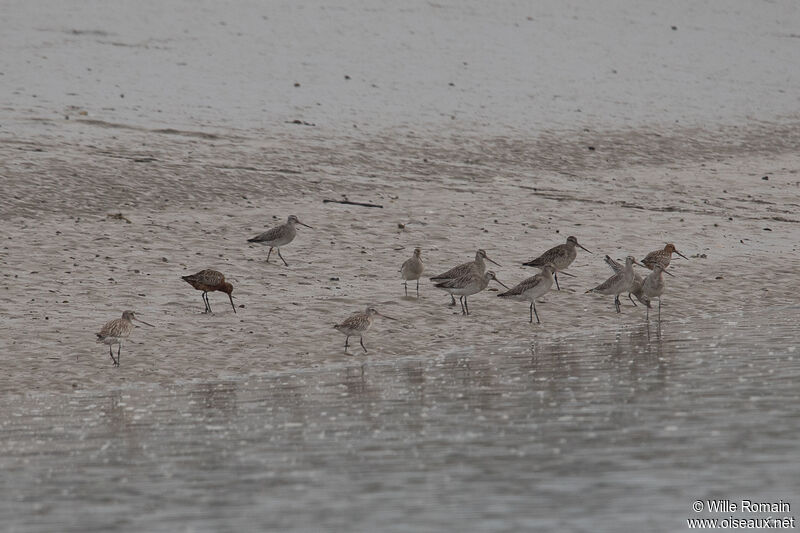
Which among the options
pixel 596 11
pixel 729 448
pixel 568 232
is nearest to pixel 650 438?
pixel 729 448

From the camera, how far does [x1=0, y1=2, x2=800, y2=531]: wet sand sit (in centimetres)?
968

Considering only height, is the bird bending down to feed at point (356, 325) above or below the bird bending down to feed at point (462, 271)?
below

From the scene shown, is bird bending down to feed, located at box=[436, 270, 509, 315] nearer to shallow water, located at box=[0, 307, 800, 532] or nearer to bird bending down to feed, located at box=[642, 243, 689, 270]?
shallow water, located at box=[0, 307, 800, 532]

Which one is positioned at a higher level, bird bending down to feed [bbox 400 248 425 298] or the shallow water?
bird bending down to feed [bbox 400 248 425 298]

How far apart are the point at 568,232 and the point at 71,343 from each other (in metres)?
9.58

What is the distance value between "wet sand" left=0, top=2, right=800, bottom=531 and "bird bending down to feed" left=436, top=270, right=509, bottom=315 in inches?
12.3

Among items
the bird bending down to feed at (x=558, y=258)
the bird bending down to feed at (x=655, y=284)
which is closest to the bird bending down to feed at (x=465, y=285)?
the bird bending down to feed at (x=558, y=258)

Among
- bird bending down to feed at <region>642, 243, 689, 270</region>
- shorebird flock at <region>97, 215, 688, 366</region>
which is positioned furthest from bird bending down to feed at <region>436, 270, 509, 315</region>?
bird bending down to feed at <region>642, 243, 689, 270</region>

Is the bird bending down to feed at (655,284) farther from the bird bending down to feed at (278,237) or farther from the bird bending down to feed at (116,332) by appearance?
the bird bending down to feed at (116,332)

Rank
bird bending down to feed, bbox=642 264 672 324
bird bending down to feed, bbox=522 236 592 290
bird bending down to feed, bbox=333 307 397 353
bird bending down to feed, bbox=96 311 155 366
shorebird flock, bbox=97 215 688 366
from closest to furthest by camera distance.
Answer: bird bending down to feed, bbox=96 311 155 366 → bird bending down to feed, bbox=333 307 397 353 → shorebird flock, bbox=97 215 688 366 → bird bending down to feed, bbox=642 264 672 324 → bird bending down to feed, bbox=522 236 592 290

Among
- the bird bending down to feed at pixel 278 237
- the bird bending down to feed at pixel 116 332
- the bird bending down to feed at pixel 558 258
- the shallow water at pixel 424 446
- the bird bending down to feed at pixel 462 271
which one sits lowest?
the shallow water at pixel 424 446

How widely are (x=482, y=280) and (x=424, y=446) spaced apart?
7.40 m

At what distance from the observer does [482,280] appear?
17.8 metres

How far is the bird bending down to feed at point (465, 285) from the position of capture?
17.6 metres
